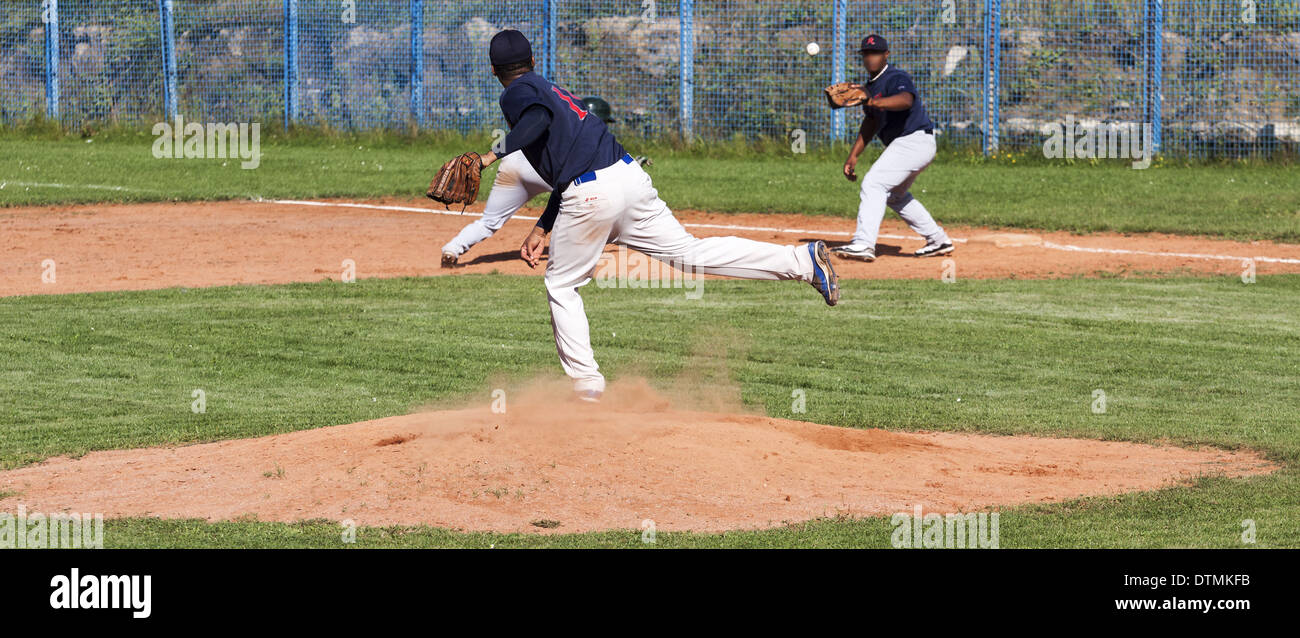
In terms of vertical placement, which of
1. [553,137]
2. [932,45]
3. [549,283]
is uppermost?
[932,45]

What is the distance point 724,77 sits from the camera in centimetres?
2664

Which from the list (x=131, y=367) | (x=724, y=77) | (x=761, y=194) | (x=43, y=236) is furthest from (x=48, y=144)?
(x=131, y=367)

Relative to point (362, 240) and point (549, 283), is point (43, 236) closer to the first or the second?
point (362, 240)

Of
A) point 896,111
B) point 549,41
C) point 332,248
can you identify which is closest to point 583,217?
point 896,111

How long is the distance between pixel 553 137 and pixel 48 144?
21.6m

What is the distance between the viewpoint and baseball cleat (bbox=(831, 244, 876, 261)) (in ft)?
50.7

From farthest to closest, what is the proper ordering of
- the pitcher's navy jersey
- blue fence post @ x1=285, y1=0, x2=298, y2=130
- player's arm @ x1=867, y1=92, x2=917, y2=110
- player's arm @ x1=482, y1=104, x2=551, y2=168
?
blue fence post @ x1=285, y1=0, x2=298, y2=130 → player's arm @ x1=867, y1=92, x2=917, y2=110 → the pitcher's navy jersey → player's arm @ x1=482, y1=104, x2=551, y2=168

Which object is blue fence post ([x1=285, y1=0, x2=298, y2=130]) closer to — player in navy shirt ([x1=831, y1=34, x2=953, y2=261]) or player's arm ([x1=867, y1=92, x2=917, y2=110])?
player in navy shirt ([x1=831, y1=34, x2=953, y2=261])

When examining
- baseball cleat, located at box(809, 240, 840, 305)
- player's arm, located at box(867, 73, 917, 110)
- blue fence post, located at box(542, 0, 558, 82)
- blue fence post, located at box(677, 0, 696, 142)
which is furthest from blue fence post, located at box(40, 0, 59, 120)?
baseball cleat, located at box(809, 240, 840, 305)

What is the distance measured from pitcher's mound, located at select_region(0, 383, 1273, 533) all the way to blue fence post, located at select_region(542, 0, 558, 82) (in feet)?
63.6

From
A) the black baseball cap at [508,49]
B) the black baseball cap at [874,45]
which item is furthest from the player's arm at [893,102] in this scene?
the black baseball cap at [508,49]

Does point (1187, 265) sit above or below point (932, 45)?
below

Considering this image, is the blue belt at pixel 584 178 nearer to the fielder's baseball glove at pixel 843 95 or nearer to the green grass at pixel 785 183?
the fielder's baseball glove at pixel 843 95

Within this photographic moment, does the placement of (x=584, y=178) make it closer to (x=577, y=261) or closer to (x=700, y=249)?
(x=577, y=261)
